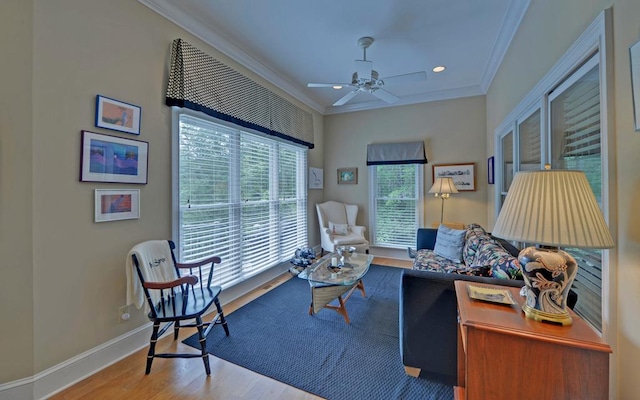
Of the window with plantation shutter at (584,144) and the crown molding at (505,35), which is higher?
the crown molding at (505,35)

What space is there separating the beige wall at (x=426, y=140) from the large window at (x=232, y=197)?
48.4 inches

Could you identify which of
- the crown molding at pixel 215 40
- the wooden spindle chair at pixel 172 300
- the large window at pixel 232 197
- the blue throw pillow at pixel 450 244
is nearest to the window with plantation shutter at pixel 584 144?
the blue throw pillow at pixel 450 244

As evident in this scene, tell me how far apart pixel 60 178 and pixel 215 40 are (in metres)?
2.01

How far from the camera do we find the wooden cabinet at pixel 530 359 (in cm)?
97

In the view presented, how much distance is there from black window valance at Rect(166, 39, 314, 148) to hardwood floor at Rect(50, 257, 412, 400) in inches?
85.5

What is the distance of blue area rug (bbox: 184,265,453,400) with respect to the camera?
1754mm

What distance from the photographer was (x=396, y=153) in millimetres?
4719

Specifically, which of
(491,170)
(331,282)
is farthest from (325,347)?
(491,170)

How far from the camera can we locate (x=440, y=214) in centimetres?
453

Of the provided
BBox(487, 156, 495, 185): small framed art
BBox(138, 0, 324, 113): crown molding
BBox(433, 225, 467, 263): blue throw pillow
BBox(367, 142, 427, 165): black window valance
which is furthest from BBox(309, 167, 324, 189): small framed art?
BBox(487, 156, 495, 185): small framed art

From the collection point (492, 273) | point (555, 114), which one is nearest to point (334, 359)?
point (492, 273)

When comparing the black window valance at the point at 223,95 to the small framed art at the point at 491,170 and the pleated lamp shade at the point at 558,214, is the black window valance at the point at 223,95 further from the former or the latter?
the small framed art at the point at 491,170

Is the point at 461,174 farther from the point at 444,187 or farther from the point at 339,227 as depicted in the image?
the point at 339,227

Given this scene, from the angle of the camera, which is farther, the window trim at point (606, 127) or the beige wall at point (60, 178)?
the beige wall at point (60, 178)
